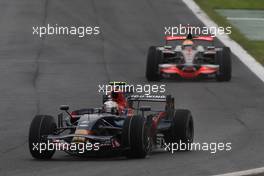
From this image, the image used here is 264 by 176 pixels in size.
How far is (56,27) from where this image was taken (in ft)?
126

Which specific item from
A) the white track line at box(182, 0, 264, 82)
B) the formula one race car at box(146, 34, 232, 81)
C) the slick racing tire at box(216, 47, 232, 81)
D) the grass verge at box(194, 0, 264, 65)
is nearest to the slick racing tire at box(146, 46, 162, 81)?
the formula one race car at box(146, 34, 232, 81)

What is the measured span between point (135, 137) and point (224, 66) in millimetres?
12672

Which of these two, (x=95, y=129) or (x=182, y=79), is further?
(x=182, y=79)

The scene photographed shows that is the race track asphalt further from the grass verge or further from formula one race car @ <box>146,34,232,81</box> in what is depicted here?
the grass verge

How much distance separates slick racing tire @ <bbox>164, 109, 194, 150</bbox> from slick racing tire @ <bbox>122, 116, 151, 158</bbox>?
1.85 m

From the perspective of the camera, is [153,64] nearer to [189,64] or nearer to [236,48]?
[189,64]

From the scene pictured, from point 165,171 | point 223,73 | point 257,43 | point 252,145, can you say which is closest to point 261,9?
point 257,43

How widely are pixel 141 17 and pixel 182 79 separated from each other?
38.7ft

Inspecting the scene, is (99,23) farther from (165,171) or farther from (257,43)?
(165,171)

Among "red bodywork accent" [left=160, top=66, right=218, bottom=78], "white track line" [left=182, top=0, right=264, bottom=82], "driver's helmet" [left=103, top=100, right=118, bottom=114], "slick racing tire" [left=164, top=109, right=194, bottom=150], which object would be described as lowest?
"slick racing tire" [left=164, top=109, right=194, bottom=150]

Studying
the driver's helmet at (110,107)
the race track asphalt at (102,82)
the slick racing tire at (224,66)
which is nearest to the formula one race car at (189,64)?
the slick racing tire at (224,66)

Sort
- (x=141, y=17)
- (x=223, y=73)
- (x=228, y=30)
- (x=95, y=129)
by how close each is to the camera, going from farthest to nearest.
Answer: (x=141, y=17), (x=228, y=30), (x=223, y=73), (x=95, y=129)

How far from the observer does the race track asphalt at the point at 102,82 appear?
15717 millimetres

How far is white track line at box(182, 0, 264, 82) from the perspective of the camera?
101ft
